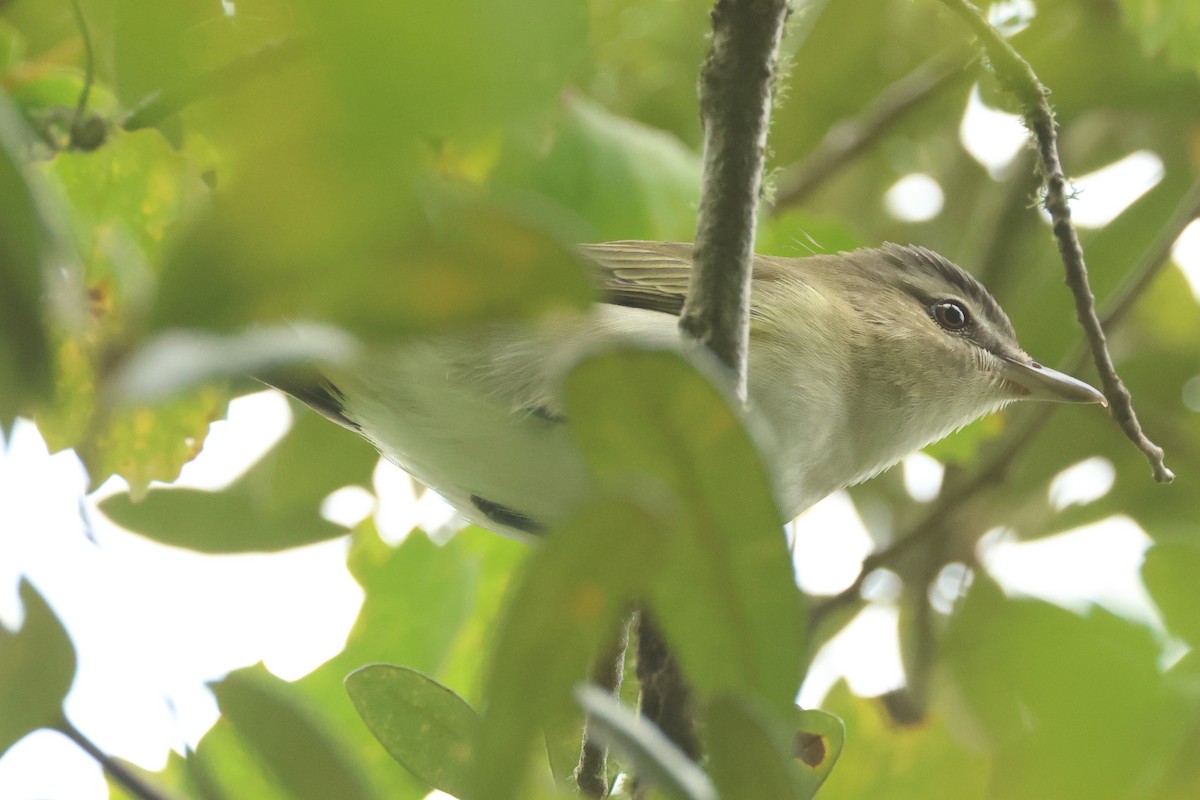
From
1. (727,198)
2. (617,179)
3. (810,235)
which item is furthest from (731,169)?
(810,235)

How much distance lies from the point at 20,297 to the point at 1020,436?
10.7 ft

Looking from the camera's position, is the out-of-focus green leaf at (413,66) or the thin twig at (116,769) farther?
the thin twig at (116,769)

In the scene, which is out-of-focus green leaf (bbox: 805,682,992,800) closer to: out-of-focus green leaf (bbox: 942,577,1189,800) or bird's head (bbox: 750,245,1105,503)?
out-of-focus green leaf (bbox: 942,577,1189,800)

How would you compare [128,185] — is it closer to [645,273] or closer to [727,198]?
[727,198]

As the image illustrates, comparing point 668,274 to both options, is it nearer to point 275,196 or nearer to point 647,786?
point 647,786

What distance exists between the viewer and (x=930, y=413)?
10.4ft

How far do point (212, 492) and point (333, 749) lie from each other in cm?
154

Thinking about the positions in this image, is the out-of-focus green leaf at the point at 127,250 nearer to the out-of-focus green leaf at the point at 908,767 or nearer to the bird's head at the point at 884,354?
the out-of-focus green leaf at the point at 908,767

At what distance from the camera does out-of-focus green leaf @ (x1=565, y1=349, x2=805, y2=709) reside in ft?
2.75

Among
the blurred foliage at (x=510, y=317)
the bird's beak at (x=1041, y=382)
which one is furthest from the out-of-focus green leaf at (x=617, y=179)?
the bird's beak at (x=1041, y=382)

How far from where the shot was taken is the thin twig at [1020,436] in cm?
305

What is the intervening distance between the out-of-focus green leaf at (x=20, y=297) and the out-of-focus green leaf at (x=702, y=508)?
0.34 m

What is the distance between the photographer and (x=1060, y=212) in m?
1.89

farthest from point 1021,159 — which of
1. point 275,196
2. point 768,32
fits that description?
point 275,196
